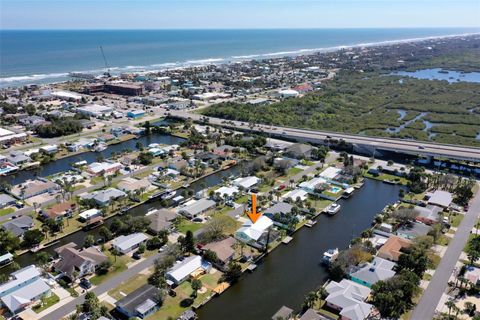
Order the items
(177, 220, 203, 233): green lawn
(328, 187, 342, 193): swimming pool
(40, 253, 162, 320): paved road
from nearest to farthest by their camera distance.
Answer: (40, 253, 162, 320): paved road
(177, 220, 203, 233): green lawn
(328, 187, 342, 193): swimming pool

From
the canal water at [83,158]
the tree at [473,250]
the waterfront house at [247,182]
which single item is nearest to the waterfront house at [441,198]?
the tree at [473,250]

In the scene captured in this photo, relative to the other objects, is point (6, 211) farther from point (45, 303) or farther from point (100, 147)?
point (100, 147)

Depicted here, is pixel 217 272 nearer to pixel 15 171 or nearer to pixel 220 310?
pixel 220 310

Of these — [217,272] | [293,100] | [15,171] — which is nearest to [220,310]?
[217,272]

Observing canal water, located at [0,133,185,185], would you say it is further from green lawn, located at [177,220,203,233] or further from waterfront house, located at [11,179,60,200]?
green lawn, located at [177,220,203,233]

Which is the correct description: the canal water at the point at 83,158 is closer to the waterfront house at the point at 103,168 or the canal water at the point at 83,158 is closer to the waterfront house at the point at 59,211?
the waterfront house at the point at 103,168

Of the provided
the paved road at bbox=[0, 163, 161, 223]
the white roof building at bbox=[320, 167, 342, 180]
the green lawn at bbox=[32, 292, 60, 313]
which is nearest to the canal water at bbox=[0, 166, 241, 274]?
the green lawn at bbox=[32, 292, 60, 313]

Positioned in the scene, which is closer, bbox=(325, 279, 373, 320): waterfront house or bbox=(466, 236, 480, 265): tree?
bbox=(325, 279, 373, 320): waterfront house
